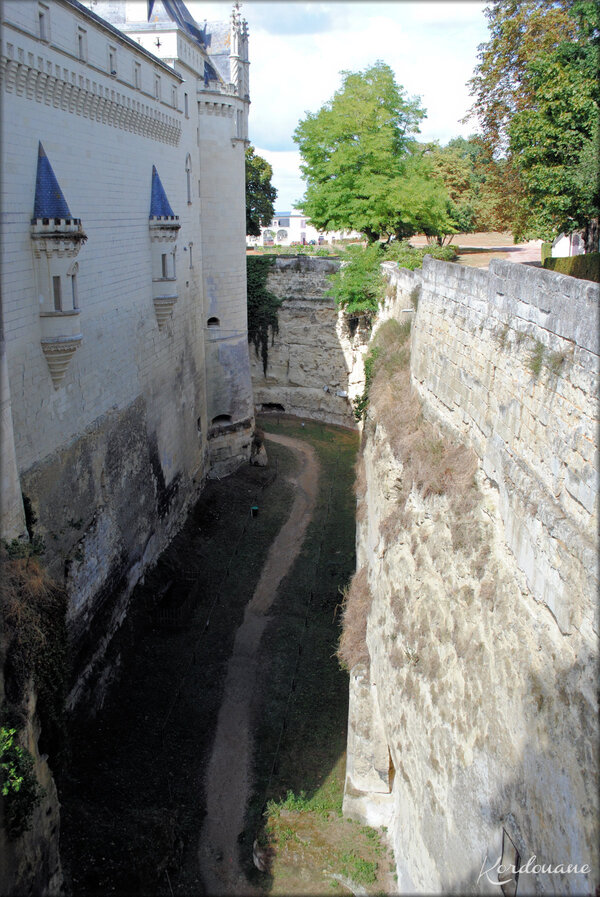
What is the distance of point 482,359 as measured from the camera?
931 cm

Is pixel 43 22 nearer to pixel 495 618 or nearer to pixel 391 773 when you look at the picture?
pixel 495 618

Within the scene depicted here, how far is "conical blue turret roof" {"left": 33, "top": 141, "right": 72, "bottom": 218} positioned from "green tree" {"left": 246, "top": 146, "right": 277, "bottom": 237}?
28964 mm

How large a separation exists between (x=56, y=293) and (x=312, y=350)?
22.2m

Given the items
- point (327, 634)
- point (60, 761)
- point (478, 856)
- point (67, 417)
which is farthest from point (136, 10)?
point (478, 856)

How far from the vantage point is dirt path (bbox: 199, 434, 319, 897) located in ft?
37.7

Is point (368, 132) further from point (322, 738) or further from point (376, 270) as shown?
point (322, 738)

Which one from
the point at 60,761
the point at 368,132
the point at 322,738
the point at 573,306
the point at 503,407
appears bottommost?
the point at 322,738

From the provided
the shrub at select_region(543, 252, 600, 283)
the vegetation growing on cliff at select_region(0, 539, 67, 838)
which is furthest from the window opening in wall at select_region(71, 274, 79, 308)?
the shrub at select_region(543, 252, 600, 283)

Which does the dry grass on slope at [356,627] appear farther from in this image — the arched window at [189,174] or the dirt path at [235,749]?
the arched window at [189,174]

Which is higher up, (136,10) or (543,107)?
(136,10)

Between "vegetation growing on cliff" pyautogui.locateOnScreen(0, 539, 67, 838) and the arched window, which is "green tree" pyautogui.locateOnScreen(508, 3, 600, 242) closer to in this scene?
the arched window

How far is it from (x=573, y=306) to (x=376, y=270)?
21625 millimetres

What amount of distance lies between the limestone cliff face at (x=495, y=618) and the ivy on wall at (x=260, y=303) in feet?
72.4

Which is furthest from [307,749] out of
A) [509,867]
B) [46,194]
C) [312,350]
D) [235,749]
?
[312,350]
